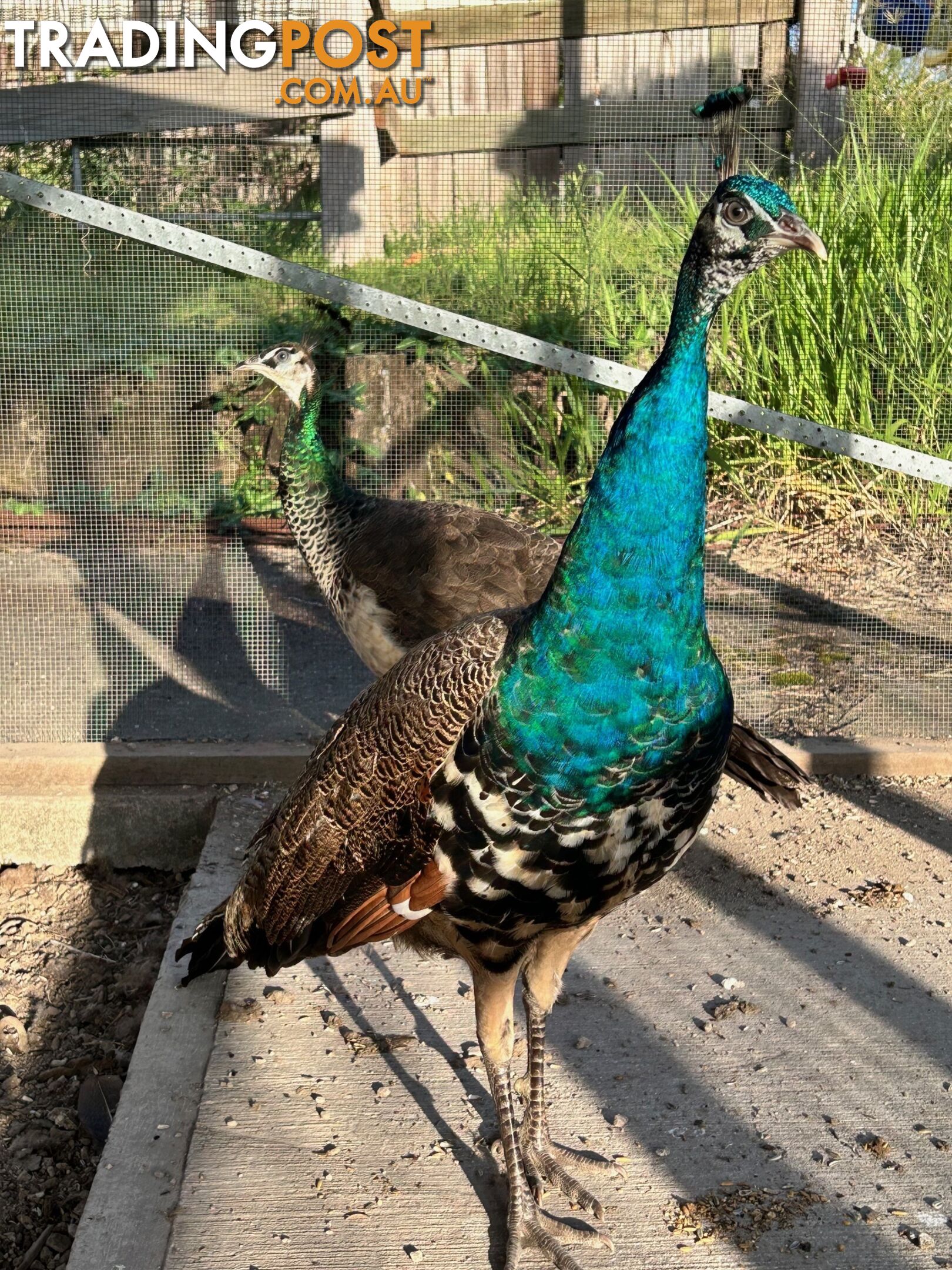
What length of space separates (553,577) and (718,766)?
1.45ft

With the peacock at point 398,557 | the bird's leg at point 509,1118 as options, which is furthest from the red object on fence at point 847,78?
the bird's leg at point 509,1118

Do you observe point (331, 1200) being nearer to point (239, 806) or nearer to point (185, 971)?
point (185, 971)

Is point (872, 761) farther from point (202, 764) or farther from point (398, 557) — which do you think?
point (202, 764)

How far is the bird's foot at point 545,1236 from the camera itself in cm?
237

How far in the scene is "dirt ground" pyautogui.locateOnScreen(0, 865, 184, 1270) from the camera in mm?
2918

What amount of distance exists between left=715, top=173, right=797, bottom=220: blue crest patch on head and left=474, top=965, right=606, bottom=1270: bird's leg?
4.64ft

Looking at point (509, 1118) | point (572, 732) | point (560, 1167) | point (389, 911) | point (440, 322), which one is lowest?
point (560, 1167)

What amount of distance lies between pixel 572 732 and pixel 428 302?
3.39 metres

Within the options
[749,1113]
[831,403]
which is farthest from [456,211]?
[749,1113]

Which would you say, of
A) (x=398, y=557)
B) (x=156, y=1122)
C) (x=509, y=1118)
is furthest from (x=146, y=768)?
(x=509, y=1118)

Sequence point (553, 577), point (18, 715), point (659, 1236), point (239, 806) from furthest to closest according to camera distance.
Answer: point (18, 715)
point (239, 806)
point (659, 1236)
point (553, 577)

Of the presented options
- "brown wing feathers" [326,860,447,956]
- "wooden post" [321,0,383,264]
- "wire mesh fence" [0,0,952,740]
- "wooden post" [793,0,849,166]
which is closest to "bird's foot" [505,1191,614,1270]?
"brown wing feathers" [326,860,447,956]

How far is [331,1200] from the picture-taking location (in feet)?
8.33

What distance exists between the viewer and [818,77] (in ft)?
16.5
